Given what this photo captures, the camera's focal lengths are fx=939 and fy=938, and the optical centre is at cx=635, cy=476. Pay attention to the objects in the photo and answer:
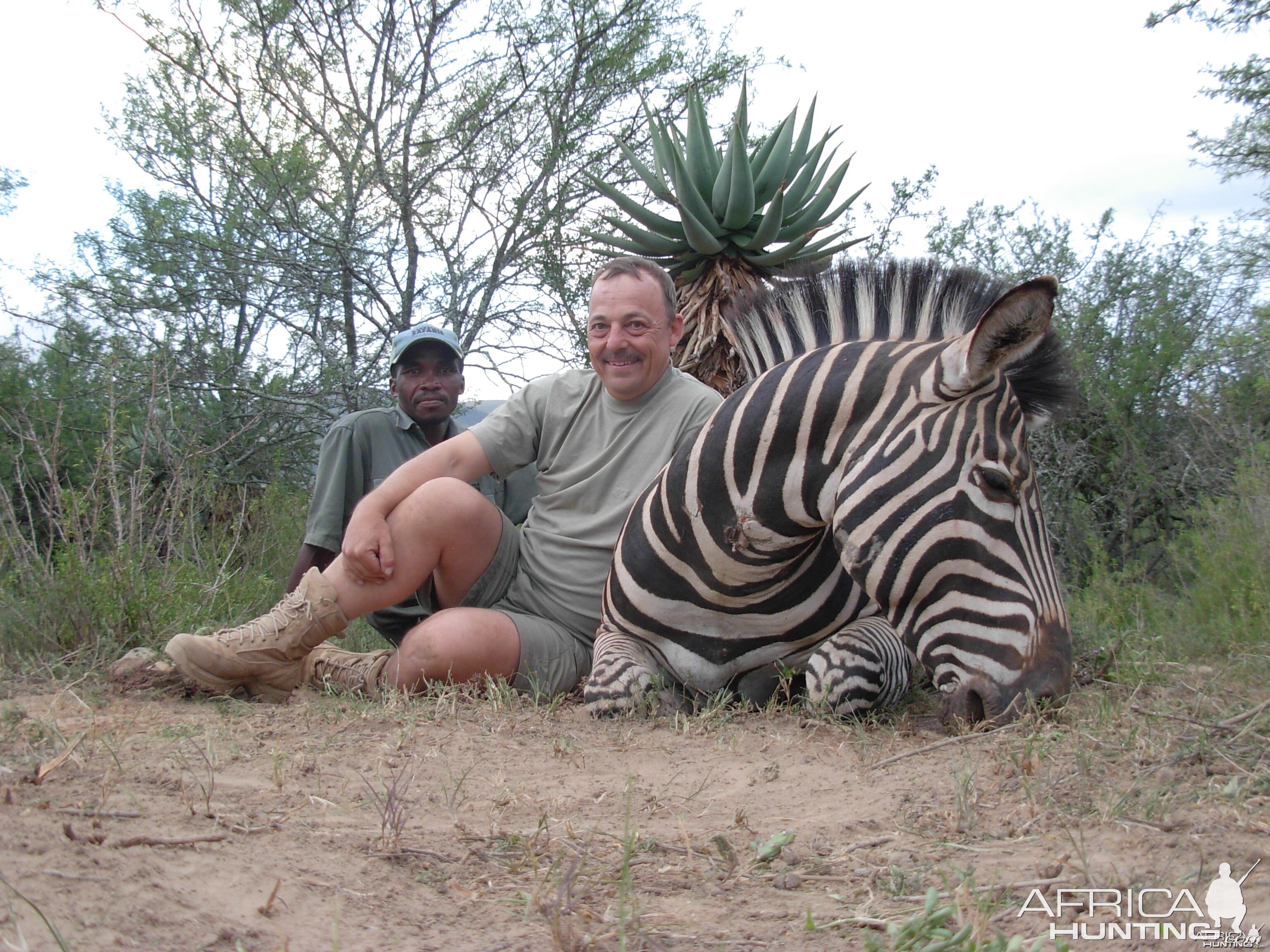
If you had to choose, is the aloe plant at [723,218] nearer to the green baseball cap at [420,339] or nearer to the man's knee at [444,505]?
the green baseball cap at [420,339]

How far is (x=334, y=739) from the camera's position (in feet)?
8.41

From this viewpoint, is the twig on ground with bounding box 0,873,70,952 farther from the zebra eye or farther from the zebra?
the zebra eye

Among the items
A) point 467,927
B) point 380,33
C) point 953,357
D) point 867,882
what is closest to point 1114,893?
point 867,882

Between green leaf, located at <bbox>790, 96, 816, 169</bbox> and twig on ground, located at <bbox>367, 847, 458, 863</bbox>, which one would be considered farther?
green leaf, located at <bbox>790, 96, 816, 169</bbox>

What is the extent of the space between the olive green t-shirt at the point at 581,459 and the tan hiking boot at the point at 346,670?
603 mm

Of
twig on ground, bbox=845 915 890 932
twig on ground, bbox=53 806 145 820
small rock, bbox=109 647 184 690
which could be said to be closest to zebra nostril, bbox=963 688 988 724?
twig on ground, bbox=845 915 890 932

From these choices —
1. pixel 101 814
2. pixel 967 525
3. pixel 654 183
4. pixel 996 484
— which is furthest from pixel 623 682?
pixel 654 183

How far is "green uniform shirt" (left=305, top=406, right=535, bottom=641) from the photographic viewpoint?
418 centimetres

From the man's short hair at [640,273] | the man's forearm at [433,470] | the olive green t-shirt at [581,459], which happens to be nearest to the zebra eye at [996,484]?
the olive green t-shirt at [581,459]

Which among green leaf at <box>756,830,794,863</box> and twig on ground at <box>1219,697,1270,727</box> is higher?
twig on ground at <box>1219,697,1270,727</box>

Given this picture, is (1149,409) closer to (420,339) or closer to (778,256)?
(778,256)

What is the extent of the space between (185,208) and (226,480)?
304 centimetres

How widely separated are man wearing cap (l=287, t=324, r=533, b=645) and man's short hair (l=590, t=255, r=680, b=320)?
1081 millimetres

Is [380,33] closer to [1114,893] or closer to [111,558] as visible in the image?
[111,558]
